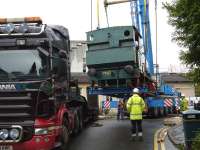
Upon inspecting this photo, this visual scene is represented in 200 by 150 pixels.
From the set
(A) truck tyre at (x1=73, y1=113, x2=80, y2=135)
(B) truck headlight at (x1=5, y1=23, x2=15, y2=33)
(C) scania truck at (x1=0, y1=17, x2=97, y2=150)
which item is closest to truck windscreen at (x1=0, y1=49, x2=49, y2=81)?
(C) scania truck at (x1=0, y1=17, x2=97, y2=150)

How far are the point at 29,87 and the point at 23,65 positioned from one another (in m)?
0.60

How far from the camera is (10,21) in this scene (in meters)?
13.0

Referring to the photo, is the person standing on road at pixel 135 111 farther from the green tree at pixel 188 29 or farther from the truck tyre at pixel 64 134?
the green tree at pixel 188 29

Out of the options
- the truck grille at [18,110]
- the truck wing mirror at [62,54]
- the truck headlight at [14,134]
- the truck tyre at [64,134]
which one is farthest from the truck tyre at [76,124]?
the truck headlight at [14,134]

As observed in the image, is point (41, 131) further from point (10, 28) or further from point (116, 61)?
point (116, 61)

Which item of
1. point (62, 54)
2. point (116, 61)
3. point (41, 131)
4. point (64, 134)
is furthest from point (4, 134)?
point (116, 61)

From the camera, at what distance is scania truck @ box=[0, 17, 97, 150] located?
38.0 ft

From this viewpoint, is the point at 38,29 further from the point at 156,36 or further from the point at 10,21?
the point at 156,36

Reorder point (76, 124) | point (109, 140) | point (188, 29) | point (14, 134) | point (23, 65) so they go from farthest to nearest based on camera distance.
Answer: point (76, 124)
point (109, 140)
point (23, 65)
point (14, 134)
point (188, 29)

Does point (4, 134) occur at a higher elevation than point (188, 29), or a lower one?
lower

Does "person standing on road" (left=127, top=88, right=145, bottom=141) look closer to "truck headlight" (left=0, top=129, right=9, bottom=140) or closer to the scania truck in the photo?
the scania truck

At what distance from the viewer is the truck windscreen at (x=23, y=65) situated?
11875mm

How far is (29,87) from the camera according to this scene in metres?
11.7

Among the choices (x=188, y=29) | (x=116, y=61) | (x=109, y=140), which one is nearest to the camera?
(x=188, y=29)
